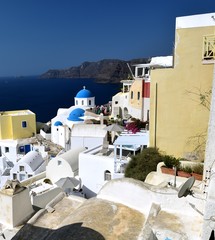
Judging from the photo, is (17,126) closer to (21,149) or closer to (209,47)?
(21,149)

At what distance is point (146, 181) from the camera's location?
10.7 m

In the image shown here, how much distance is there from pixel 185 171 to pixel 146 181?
175 cm

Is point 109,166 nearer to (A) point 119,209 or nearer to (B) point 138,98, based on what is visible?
(A) point 119,209

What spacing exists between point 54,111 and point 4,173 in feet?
215

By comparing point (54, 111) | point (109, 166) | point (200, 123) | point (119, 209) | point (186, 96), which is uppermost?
point (186, 96)

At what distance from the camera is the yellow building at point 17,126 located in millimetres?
32750

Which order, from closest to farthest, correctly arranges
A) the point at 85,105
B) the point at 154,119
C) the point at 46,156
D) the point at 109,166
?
the point at 154,119
the point at 109,166
the point at 46,156
the point at 85,105

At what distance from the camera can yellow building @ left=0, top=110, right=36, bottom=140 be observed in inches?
1289

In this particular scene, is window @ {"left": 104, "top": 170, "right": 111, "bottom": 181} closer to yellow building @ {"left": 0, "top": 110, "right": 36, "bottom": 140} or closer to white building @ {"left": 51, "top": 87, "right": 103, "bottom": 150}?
white building @ {"left": 51, "top": 87, "right": 103, "bottom": 150}

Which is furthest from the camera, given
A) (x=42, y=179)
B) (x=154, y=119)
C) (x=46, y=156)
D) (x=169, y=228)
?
(x=46, y=156)

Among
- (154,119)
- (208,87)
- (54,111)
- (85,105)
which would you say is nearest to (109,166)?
(154,119)

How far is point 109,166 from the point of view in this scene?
17281 millimetres

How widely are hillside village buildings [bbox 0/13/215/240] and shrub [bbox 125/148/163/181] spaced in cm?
83

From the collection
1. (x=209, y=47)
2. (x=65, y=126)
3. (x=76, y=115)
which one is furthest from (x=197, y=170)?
(x=76, y=115)
